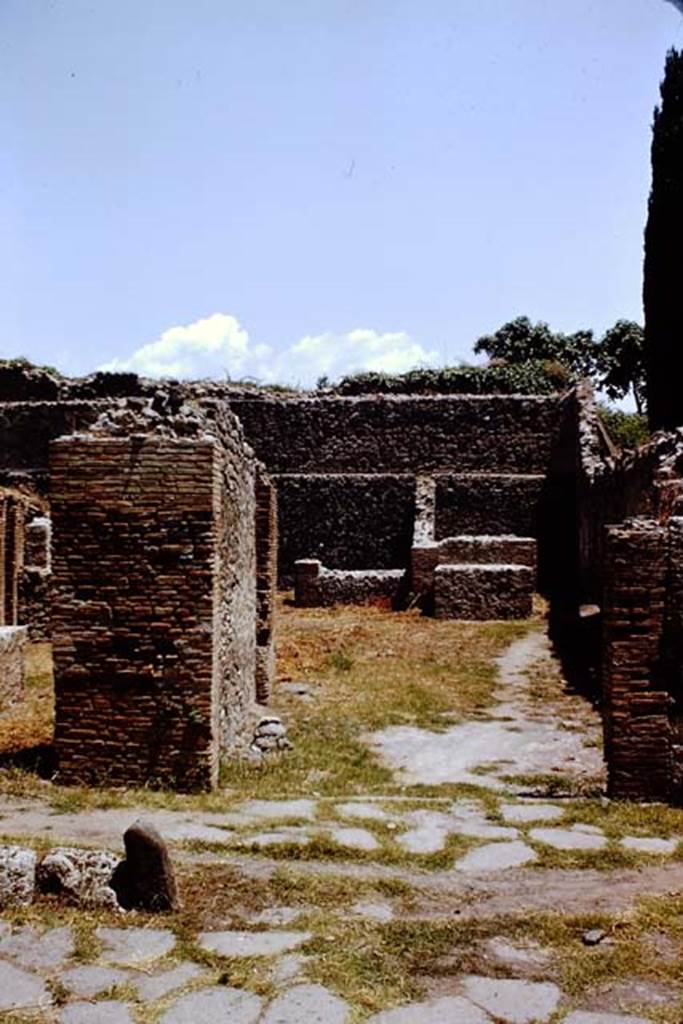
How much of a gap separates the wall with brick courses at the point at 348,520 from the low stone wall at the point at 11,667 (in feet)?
45.7

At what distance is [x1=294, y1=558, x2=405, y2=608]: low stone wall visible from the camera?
21.7 meters

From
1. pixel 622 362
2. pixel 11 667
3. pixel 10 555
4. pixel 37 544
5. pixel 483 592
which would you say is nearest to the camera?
pixel 11 667

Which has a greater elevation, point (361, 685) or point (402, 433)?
point (402, 433)

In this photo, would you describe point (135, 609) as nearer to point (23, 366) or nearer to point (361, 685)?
point (361, 685)

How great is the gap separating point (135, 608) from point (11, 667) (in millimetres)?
4699

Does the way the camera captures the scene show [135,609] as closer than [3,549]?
Yes

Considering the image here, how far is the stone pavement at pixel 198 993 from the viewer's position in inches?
136

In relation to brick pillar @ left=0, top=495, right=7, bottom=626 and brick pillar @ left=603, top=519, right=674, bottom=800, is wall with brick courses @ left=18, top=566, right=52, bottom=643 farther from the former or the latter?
brick pillar @ left=603, top=519, right=674, bottom=800

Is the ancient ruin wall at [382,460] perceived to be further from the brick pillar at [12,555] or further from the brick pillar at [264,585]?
the brick pillar at [264,585]

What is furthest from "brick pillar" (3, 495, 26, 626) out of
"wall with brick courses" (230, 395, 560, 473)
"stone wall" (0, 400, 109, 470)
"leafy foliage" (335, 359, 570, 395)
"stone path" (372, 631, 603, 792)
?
"leafy foliage" (335, 359, 570, 395)

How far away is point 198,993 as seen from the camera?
3.61m

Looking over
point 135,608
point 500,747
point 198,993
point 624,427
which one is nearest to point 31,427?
point 624,427

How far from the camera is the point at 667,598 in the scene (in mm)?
6730

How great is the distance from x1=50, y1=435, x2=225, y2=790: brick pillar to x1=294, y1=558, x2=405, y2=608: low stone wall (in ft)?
48.6
